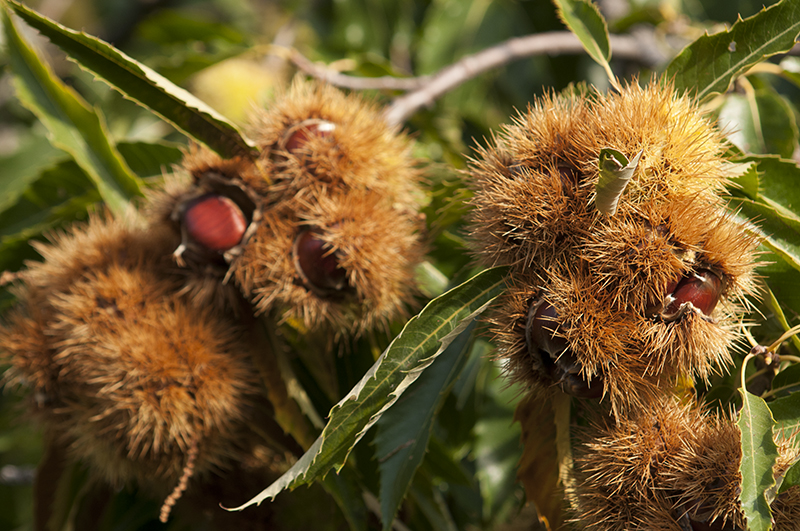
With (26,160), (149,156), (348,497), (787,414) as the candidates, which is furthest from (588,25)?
(26,160)

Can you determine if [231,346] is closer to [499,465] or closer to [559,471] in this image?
[559,471]

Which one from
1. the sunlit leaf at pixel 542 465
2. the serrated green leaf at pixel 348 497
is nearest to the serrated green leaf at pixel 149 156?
the serrated green leaf at pixel 348 497

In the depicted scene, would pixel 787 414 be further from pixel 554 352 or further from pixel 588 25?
pixel 588 25

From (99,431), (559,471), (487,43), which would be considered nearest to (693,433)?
(559,471)

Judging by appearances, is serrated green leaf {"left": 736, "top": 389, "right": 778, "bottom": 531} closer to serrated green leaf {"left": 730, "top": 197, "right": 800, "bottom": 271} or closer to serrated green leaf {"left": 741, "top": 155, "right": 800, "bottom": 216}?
serrated green leaf {"left": 730, "top": 197, "right": 800, "bottom": 271}

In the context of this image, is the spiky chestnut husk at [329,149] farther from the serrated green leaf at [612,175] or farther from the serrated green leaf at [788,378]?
the serrated green leaf at [788,378]
